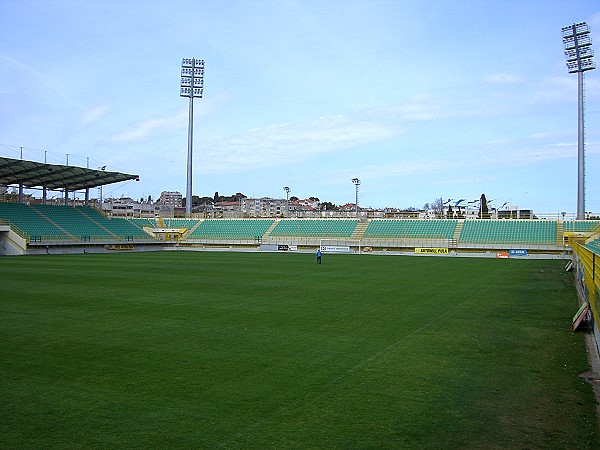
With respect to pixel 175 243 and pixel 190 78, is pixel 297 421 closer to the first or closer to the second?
pixel 175 243

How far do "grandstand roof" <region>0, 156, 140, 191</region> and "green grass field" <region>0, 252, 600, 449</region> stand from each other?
32558mm

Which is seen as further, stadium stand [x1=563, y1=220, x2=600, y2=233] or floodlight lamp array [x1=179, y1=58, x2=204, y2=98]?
floodlight lamp array [x1=179, y1=58, x2=204, y2=98]

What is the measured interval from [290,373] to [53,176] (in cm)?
5037

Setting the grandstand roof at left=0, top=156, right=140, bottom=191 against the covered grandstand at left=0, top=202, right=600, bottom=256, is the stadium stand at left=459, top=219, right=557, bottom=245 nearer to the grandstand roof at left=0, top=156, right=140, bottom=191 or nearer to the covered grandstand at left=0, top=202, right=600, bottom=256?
the covered grandstand at left=0, top=202, right=600, bottom=256

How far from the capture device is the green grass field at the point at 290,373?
19.3ft

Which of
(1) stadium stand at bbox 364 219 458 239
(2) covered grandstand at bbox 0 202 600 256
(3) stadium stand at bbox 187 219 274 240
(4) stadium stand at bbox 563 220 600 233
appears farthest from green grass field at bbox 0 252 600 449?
(3) stadium stand at bbox 187 219 274 240

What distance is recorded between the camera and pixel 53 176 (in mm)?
51562

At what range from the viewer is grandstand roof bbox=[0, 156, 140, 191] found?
45463 millimetres

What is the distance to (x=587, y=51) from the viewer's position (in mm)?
49875

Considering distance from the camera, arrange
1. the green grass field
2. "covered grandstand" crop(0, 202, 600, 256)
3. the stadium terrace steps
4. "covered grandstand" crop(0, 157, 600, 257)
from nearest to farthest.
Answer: the green grass field < "covered grandstand" crop(0, 157, 600, 257) < "covered grandstand" crop(0, 202, 600, 256) < the stadium terrace steps

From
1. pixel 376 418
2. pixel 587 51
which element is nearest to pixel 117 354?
pixel 376 418

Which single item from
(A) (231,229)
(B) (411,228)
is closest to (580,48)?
(B) (411,228)

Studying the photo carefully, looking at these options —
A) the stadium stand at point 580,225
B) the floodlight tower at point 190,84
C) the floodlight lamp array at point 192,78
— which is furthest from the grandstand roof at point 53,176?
the stadium stand at point 580,225

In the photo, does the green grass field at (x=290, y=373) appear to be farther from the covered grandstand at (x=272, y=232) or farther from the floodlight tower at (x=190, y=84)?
the floodlight tower at (x=190, y=84)
